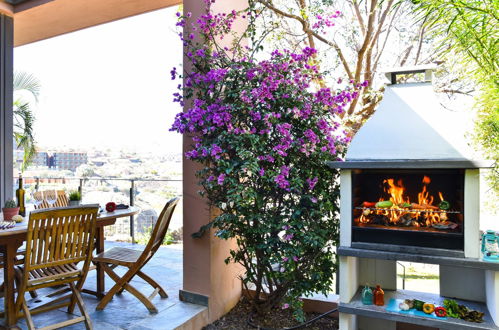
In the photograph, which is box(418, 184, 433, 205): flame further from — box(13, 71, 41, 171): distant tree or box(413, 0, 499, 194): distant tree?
box(13, 71, 41, 171): distant tree

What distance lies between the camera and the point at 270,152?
2.63 meters

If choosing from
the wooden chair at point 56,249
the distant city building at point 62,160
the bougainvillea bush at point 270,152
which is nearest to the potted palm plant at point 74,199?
the wooden chair at point 56,249

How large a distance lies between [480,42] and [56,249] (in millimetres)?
2898

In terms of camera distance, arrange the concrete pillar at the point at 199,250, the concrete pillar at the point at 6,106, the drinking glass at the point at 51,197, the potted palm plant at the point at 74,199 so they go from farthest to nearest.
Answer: the concrete pillar at the point at 6,106, the drinking glass at the point at 51,197, the potted palm plant at the point at 74,199, the concrete pillar at the point at 199,250

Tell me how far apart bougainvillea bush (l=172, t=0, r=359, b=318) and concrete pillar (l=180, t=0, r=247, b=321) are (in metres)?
0.18

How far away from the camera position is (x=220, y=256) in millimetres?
3182

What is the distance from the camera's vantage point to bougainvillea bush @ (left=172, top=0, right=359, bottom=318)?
2.62 m

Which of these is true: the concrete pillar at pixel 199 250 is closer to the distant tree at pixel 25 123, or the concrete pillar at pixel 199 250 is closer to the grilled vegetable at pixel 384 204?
the grilled vegetable at pixel 384 204

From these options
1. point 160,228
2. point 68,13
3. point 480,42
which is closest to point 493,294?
point 480,42

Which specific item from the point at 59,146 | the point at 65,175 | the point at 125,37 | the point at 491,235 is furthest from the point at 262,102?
the point at 125,37

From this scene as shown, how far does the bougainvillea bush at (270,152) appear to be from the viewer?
2.62 meters

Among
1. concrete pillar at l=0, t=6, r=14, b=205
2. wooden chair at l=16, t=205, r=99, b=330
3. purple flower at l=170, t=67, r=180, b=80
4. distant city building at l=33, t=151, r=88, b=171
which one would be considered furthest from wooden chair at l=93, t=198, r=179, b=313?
distant city building at l=33, t=151, r=88, b=171

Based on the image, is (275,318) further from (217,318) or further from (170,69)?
(170,69)

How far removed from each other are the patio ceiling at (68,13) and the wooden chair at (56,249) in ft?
8.67
